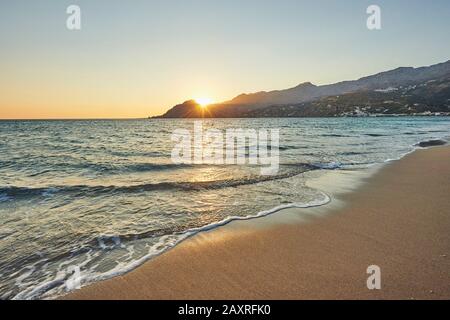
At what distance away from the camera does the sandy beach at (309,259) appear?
4.84 metres

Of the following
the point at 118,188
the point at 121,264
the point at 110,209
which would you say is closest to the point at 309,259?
the point at 121,264

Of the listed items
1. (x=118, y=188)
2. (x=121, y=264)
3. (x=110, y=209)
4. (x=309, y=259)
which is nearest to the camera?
(x=309, y=259)

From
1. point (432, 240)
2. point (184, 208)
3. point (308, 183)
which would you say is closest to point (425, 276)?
point (432, 240)

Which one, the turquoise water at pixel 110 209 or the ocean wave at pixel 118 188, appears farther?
the ocean wave at pixel 118 188

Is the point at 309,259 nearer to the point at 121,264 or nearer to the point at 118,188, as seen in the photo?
the point at 121,264

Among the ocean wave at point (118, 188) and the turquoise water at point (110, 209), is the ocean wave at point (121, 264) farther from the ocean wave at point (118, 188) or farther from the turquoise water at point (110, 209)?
the ocean wave at point (118, 188)

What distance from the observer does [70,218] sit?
911 centimetres

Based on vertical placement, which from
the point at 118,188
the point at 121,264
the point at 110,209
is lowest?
the point at 121,264

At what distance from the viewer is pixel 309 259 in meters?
5.95

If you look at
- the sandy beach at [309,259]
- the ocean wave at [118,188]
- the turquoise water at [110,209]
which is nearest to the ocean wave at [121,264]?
the turquoise water at [110,209]

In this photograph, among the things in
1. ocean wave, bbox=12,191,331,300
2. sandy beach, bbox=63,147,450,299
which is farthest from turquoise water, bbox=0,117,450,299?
sandy beach, bbox=63,147,450,299
